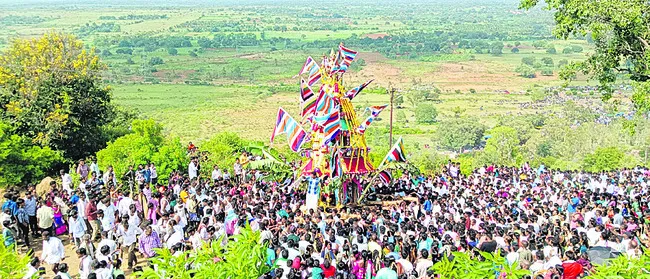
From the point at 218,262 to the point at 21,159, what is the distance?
1219 cm

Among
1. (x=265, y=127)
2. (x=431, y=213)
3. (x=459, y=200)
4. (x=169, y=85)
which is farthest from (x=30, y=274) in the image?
(x=169, y=85)

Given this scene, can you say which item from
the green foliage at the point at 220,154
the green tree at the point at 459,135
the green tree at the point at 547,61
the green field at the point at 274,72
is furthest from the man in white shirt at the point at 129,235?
the green tree at the point at 547,61

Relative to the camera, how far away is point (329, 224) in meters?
12.7

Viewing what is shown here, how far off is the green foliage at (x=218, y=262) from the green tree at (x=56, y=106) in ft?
45.8

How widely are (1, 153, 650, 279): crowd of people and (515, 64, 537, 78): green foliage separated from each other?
105 metres

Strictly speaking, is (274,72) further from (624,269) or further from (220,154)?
A: (624,269)

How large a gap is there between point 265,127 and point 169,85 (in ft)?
113

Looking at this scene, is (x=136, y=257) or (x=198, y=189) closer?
(x=136, y=257)

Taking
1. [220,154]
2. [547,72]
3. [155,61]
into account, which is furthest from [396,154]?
[155,61]

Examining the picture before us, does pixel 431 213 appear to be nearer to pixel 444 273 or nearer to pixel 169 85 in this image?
pixel 444 273

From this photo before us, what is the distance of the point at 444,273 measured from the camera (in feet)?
31.0

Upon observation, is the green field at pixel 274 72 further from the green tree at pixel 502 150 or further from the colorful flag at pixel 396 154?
the colorful flag at pixel 396 154

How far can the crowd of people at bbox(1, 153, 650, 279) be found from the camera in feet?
34.3

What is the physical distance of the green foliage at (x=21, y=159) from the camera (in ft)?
61.5
